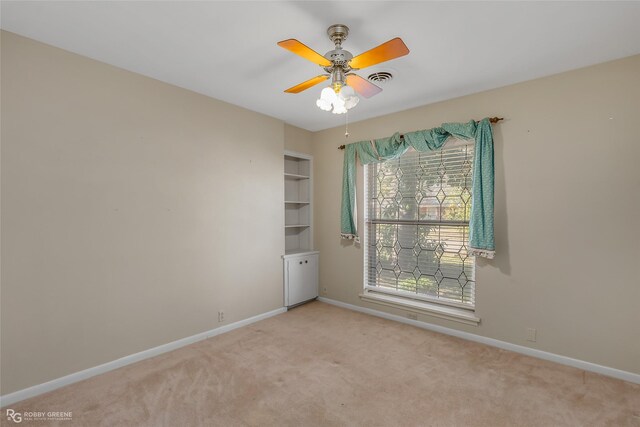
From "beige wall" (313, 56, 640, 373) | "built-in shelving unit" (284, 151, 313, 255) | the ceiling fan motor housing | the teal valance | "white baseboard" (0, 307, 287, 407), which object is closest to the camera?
the ceiling fan motor housing

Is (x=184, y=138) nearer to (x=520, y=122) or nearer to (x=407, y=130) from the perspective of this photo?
(x=407, y=130)

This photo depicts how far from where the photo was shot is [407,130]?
3.62 m

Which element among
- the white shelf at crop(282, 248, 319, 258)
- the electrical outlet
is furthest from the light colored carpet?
the white shelf at crop(282, 248, 319, 258)

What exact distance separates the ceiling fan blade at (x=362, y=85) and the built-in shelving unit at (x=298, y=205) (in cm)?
228

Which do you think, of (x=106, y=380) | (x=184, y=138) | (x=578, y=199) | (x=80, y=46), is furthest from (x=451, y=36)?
(x=106, y=380)

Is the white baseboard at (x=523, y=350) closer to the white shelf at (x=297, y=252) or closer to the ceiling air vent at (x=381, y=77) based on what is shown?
the white shelf at (x=297, y=252)

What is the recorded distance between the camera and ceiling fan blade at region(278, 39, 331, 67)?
161cm

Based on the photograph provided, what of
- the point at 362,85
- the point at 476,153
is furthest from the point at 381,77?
the point at 476,153

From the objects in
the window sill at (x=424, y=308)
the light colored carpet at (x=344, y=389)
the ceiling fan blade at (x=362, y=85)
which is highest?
the ceiling fan blade at (x=362, y=85)

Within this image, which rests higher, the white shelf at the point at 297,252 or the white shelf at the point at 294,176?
the white shelf at the point at 294,176

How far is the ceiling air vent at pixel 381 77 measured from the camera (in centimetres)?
265

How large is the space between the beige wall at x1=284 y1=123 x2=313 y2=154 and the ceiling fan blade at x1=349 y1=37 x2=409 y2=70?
2401 mm

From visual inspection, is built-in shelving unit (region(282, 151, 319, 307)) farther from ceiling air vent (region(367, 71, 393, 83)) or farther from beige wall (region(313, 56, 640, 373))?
beige wall (region(313, 56, 640, 373))

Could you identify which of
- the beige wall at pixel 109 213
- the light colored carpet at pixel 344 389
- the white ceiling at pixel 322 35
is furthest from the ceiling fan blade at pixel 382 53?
the light colored carpet at pixel 344 389
